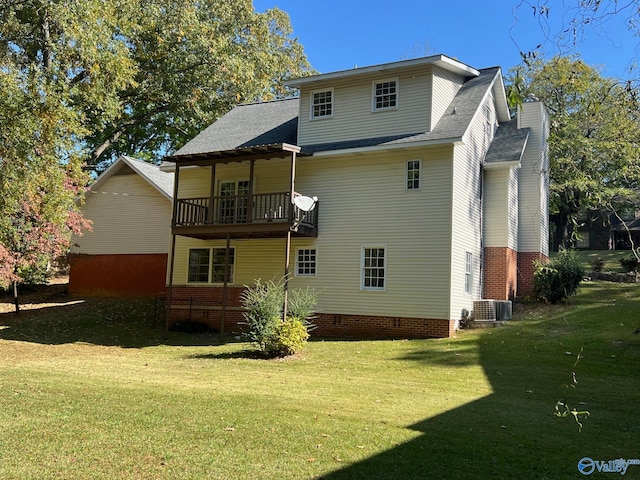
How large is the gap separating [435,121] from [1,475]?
1489cm

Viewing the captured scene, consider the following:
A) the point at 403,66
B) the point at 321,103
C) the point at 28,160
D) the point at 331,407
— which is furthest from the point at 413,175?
the point at 28,160

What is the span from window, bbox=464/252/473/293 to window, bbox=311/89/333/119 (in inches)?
263

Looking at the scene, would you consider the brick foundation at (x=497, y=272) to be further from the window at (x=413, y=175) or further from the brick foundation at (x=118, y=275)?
the brick foundation at (x=118, y=275)

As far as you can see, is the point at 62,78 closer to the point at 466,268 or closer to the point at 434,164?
the point at 434,164

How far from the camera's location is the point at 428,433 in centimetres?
655

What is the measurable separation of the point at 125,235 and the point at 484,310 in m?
16.6

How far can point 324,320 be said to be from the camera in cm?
1745

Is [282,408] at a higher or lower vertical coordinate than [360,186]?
lower

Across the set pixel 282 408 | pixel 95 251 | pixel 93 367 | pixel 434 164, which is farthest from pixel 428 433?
pixel 95 251

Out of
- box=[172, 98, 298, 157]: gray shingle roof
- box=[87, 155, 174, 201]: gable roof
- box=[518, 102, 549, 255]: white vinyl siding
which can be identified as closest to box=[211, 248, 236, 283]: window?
box=[172, 98, 298, 157]: gray shingle roof

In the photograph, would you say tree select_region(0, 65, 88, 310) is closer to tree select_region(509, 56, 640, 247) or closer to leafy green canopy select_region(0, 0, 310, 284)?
leafy green canopy select_region(0, 0, 310, 284)

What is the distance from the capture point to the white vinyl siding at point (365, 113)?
17.0 m

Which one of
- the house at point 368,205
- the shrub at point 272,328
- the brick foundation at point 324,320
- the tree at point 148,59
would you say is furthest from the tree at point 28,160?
the shrub at point 272,328

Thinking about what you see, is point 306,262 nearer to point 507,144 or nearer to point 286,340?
point 286,340
